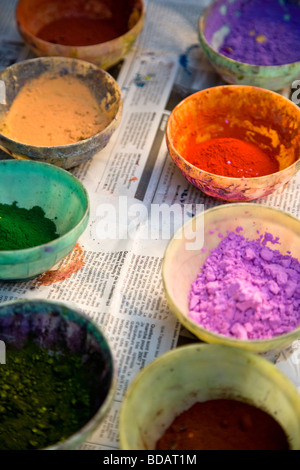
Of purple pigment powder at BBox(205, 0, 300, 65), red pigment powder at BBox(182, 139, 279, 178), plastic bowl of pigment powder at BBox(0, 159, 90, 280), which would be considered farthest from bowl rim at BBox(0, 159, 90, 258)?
purple pigment powder at BBox(205, 0, 300, 65)

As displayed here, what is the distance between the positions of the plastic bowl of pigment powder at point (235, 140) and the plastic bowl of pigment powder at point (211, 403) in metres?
0.52

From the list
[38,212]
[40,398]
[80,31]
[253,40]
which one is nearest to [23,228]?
[38,212]

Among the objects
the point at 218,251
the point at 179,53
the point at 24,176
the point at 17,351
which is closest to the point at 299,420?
the point at 218,251

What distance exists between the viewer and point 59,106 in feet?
5.83

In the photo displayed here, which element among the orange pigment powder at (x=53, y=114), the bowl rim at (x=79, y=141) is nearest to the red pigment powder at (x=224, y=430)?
the bowl rim at (x=79, y=141)

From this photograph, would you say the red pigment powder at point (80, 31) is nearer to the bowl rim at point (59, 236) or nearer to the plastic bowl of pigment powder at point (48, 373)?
the bowl rim at point (59, 236)

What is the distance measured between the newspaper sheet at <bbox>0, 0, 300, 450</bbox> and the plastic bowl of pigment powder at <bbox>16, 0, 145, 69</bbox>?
4.0 inches

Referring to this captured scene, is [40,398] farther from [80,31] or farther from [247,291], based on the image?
[80,31]

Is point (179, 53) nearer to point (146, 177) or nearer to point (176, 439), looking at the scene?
point (146, 177)

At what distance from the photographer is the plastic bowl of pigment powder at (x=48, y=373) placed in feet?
3.55

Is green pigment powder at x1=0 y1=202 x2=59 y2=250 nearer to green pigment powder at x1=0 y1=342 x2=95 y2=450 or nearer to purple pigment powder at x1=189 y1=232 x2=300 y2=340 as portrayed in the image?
green pigment powder at x1=0 y1=342 x2=95 y2=450

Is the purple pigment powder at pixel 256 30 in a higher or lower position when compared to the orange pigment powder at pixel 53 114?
higher

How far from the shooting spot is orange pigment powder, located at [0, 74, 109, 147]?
1.68 m

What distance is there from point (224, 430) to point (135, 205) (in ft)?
2.38
